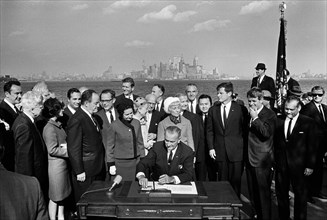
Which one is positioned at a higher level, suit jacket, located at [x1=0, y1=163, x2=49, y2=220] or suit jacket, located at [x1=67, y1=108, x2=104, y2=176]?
suit jacket, located at [x1=0, y1=163, x2=49, y2=220]

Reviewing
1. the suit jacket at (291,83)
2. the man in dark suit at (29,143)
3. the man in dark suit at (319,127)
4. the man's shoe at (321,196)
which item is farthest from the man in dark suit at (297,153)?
the suit jacket at (291,83)

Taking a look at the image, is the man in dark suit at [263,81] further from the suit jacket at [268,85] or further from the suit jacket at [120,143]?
the suit jacket at [120,143]

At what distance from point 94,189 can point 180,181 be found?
2.79ft

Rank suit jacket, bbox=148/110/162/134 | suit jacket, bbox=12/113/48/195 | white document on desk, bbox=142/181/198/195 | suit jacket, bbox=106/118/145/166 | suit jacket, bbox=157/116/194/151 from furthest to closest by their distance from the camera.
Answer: suit jacket, bbox=148/110/162/134, suit jacket, bbox=157/116/194/151, suit jacket, bbox=106/118/145/166, suit jacket, bbox=12/113/48/195, white document on desk, bbox=142/181/198/195

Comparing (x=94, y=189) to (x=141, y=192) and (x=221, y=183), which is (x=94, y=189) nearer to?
(x=141, y=192)

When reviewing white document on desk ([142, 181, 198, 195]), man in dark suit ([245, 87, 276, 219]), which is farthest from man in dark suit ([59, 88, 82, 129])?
man in dark suit ([245, 87, 276, 219])

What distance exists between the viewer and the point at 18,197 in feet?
5.57

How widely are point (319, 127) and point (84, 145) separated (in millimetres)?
3485

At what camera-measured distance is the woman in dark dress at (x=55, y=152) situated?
4.34 meters

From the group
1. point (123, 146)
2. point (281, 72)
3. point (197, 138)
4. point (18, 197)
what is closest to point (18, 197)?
point (18, 197)

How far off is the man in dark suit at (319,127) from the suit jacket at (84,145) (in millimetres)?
3237

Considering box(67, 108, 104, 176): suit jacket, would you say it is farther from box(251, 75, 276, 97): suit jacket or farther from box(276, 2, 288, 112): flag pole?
box(276, 2, 288, 112): flag pole

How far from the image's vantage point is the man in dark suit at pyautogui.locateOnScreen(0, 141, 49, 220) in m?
1.67

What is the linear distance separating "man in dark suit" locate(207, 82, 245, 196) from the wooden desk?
1.98 metres
